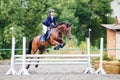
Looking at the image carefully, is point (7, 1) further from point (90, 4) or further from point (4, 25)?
point (90, 4)

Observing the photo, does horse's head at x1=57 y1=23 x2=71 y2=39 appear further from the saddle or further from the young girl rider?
the saddle

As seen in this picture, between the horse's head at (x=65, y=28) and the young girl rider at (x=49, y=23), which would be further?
the young girl rider at (x=49, y=23)

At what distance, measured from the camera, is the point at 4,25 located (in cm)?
3481

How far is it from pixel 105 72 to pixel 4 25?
779 inches

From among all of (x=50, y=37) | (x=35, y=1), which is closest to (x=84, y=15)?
(x=35, y=1)

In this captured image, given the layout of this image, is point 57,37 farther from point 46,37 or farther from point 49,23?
point 49,23

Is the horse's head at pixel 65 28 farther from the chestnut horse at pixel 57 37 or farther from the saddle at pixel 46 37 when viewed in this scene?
the saddle at pixel 46 37

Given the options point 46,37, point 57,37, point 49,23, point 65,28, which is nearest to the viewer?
point 65,28

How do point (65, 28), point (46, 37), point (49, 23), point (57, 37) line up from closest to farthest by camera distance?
point (65, 28) → point (49, 23) → point (57, 37) → point (46, 37)

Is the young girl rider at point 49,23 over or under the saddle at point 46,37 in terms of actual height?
over

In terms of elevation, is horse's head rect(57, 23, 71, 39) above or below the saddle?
above

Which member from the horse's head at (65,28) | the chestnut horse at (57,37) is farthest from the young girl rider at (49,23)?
the horse's head at (65,28)

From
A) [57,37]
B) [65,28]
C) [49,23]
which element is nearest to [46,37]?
[57,37]

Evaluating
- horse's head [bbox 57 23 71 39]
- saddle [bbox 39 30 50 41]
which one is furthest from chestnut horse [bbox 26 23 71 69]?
saddle [bbox 39 30 50 41]
